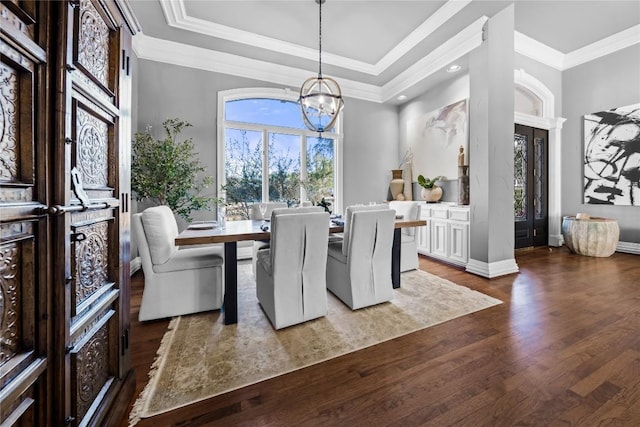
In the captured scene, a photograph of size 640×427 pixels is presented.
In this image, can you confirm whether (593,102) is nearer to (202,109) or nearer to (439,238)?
(439,238)

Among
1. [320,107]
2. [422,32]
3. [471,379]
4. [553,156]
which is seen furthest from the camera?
[553,156]

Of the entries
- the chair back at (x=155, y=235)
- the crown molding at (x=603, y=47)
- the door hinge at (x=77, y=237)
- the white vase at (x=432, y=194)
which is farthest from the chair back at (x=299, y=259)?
the crown molding at (x=603, y=47)

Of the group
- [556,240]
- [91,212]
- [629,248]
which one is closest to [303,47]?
[91,212]

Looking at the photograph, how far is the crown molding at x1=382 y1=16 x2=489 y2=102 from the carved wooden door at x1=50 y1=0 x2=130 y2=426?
12.7 ft

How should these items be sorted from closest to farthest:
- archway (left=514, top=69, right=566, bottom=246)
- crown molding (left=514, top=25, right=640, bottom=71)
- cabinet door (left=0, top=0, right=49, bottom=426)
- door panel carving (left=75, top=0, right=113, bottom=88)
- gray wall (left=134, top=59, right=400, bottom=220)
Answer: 1. cabinet door (left=0, top=0, right=49, bottom=426)
2. door panel carving (left=75, top=0, right=113, bottom=88)
3. gray wall (left=134, top=59, right=400, bottom=220)
4. crown molding (left=514, top=25, right=640, bottom=71)
5. archway (left=514, top=69, right=566, bottom=246)

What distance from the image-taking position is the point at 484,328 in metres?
2.07

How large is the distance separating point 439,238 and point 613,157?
10.9 ft

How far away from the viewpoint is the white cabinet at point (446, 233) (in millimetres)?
3740

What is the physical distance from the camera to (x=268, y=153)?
185 inches

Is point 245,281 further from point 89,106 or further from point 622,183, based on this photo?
point 622,183

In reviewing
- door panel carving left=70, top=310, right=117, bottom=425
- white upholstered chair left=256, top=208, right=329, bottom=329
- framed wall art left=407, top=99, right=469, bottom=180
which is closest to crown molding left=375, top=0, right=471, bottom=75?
framed wall art left=407, top=99, right=469, bottom=180

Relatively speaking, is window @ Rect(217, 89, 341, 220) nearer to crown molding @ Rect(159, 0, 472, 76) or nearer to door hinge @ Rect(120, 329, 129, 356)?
crown molding @ Rect(159, 0, 472, 76)

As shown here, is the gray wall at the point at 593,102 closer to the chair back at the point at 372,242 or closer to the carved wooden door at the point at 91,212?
the chair back at the point at 372,242

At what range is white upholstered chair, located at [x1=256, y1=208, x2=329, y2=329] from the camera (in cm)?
200
